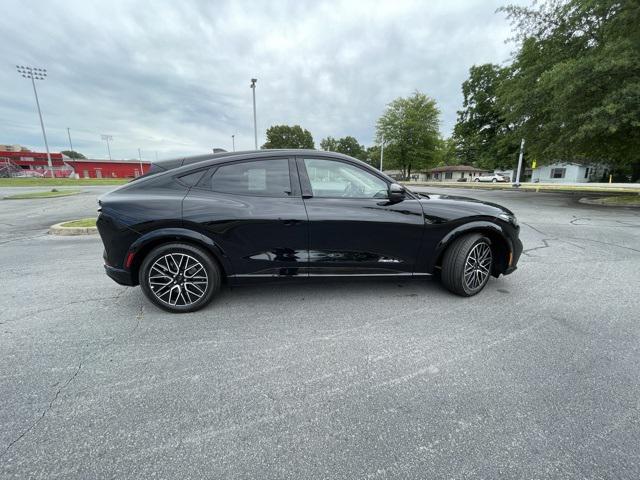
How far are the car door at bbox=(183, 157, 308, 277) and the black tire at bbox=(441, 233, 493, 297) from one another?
1685mm

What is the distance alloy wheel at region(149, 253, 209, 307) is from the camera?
9.73ft

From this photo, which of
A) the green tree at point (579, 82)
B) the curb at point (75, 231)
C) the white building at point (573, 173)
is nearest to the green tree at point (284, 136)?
the white building at point (573, 173)

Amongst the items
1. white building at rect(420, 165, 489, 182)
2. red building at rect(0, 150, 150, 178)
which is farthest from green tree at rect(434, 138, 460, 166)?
red building at rect(0, 150, 150, 178)

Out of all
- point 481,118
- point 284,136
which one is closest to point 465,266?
point 481,118

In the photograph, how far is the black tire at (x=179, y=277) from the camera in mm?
2947

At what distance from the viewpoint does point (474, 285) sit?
343 centimetres

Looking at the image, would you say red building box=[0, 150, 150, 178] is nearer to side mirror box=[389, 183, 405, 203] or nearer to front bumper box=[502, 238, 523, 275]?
side mirror box=[389, 183, 405, 203]

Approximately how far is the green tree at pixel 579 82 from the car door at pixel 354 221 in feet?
40.0

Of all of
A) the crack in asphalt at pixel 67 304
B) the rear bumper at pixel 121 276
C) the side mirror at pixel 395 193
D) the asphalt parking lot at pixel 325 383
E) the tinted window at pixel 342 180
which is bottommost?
the asphalt parking lot at pixel 325 383

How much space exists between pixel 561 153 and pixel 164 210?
1795cm

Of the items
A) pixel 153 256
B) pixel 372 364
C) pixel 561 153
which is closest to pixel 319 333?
pixel 372 364

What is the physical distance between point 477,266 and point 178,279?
3358mm

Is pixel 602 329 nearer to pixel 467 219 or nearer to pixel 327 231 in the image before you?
pixel 467 219

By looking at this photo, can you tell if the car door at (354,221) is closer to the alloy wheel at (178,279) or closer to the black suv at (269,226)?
the black suv at (269,226)
